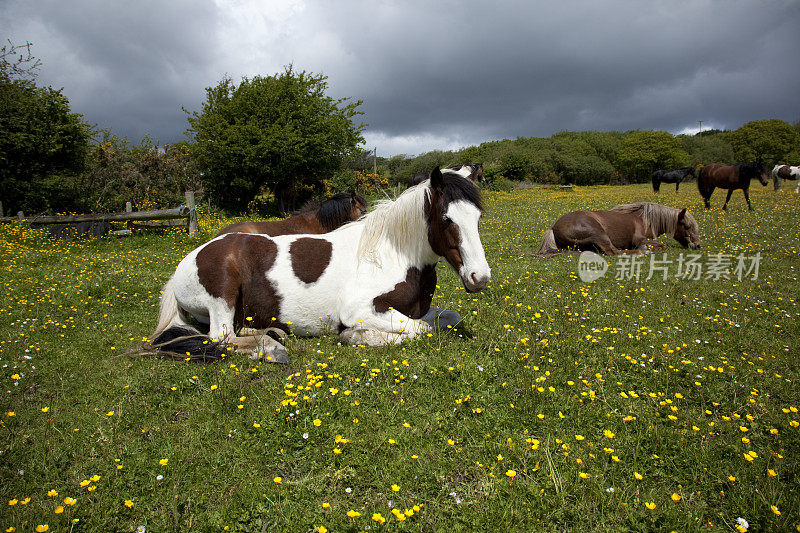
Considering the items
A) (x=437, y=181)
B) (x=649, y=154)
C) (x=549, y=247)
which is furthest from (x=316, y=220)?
(x=649, y=154)

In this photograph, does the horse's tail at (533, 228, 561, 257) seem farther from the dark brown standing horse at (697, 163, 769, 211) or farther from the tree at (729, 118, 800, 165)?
the tree at (729, 118, 800, 165)

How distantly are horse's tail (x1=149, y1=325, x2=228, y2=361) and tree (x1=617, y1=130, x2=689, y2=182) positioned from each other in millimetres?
88780

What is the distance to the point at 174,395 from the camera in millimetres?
3383

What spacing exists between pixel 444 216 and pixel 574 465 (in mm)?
2360

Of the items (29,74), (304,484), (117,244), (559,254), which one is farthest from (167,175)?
(304,484)

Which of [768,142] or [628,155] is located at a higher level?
[768,142]

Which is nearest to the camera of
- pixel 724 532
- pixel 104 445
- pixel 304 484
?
pixel 724 532

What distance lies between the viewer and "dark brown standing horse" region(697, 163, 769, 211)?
18062 mm

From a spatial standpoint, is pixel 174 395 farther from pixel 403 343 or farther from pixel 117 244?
pixel 117 244

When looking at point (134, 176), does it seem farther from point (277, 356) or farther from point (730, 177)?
point (730, 177)

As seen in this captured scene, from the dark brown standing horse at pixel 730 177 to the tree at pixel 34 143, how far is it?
30.8 metres

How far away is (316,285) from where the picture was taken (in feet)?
14.5

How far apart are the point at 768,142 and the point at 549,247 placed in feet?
288
